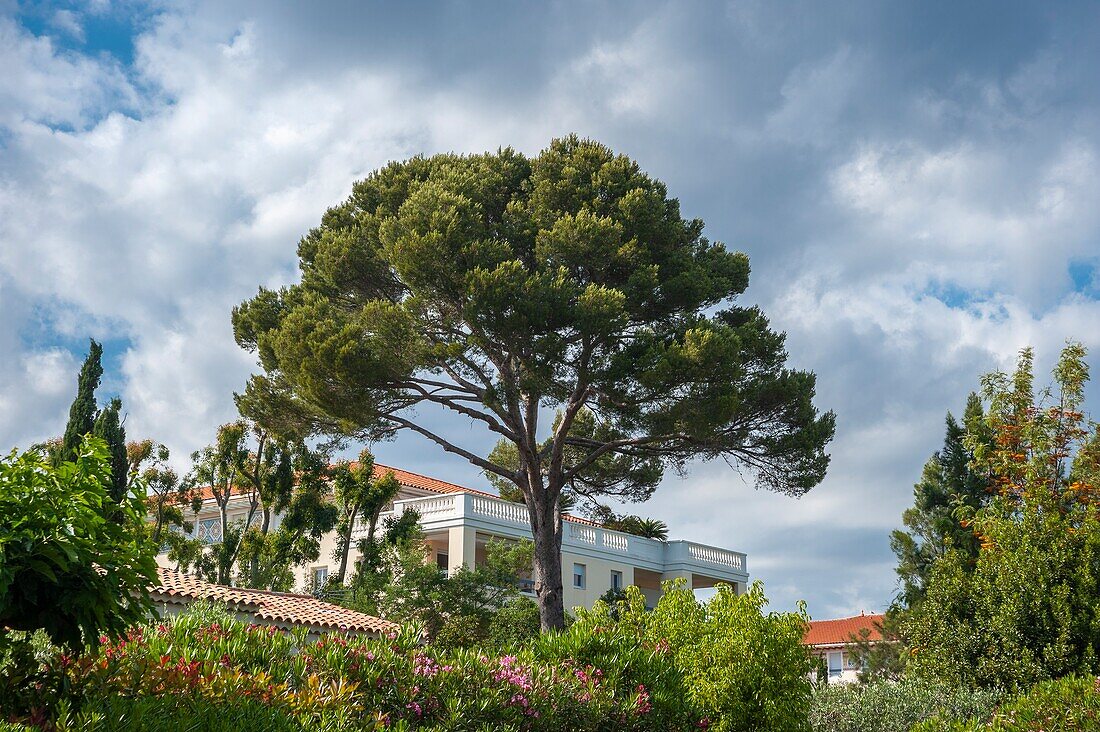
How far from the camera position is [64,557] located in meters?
7.17

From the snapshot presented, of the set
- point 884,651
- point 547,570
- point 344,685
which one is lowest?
point 344,685

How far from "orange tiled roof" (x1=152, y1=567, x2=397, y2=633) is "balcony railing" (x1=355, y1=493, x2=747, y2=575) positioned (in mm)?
9088

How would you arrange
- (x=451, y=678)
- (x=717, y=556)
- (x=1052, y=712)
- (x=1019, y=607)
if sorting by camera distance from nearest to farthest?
(x=451, y=678) < (x=1052, y=712) < (x=1019, y=607) < (x=717, y=556)

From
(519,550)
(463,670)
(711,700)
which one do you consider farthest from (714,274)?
(463,670)

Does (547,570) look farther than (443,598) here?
No

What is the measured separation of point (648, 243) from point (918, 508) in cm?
1003

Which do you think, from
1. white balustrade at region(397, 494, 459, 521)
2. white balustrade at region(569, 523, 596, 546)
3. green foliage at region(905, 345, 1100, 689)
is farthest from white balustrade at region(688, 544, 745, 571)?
green foliage at region(905, 345, 1100, 689)

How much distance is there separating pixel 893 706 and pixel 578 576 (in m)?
21.9

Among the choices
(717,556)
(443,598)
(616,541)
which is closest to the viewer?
(443,598)

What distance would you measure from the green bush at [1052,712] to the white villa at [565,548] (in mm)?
21855

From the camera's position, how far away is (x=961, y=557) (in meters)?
18.8

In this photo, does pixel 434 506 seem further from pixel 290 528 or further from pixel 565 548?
pixel 290 528

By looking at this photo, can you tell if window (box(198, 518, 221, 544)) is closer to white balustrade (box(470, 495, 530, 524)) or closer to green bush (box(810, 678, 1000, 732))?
white balustrade (box(470, 495, 530, 524))

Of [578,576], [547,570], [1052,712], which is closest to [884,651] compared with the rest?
[547,570]
